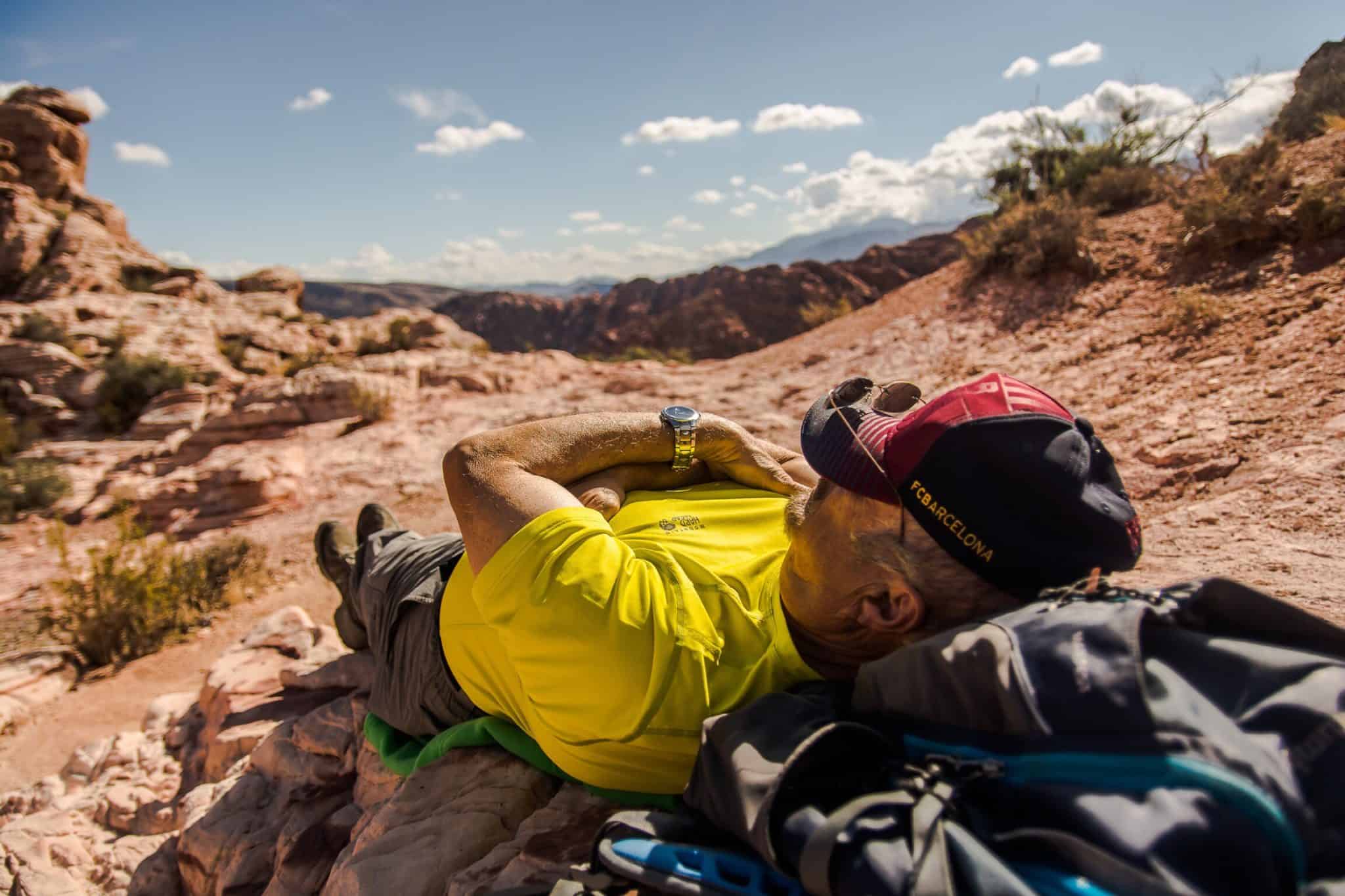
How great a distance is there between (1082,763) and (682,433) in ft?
5.04

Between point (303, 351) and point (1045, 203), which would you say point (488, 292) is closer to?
point (303, 351)

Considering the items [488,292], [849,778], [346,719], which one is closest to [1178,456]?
[849,778]

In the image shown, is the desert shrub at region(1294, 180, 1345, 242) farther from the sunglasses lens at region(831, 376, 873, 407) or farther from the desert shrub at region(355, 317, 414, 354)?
the desert shrub at region(355, 317, 414, 354)

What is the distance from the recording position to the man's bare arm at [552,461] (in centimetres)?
174

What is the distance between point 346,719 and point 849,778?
238cm

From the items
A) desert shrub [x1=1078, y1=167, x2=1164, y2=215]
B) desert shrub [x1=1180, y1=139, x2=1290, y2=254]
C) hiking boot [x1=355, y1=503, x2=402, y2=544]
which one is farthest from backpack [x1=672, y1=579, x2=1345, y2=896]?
desert shrub [x1=1078, y1=167, x2=1164, y2=215]

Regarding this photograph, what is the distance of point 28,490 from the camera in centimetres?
1124

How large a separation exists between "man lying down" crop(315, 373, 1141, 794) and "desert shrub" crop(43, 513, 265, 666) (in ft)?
13.6

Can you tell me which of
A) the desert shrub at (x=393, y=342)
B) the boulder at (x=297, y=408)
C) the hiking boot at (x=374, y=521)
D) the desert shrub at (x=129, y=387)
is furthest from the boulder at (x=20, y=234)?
the hiking boot at (x=374, y=521)

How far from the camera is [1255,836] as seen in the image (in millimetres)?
761

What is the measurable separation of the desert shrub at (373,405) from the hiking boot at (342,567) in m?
6.69

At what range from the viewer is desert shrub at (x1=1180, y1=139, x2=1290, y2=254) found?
4.93 m

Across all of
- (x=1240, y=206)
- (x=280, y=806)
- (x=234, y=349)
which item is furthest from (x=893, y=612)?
(x=234, y=349)

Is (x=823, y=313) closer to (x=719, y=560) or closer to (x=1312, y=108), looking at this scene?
(x=1312, y=108)
